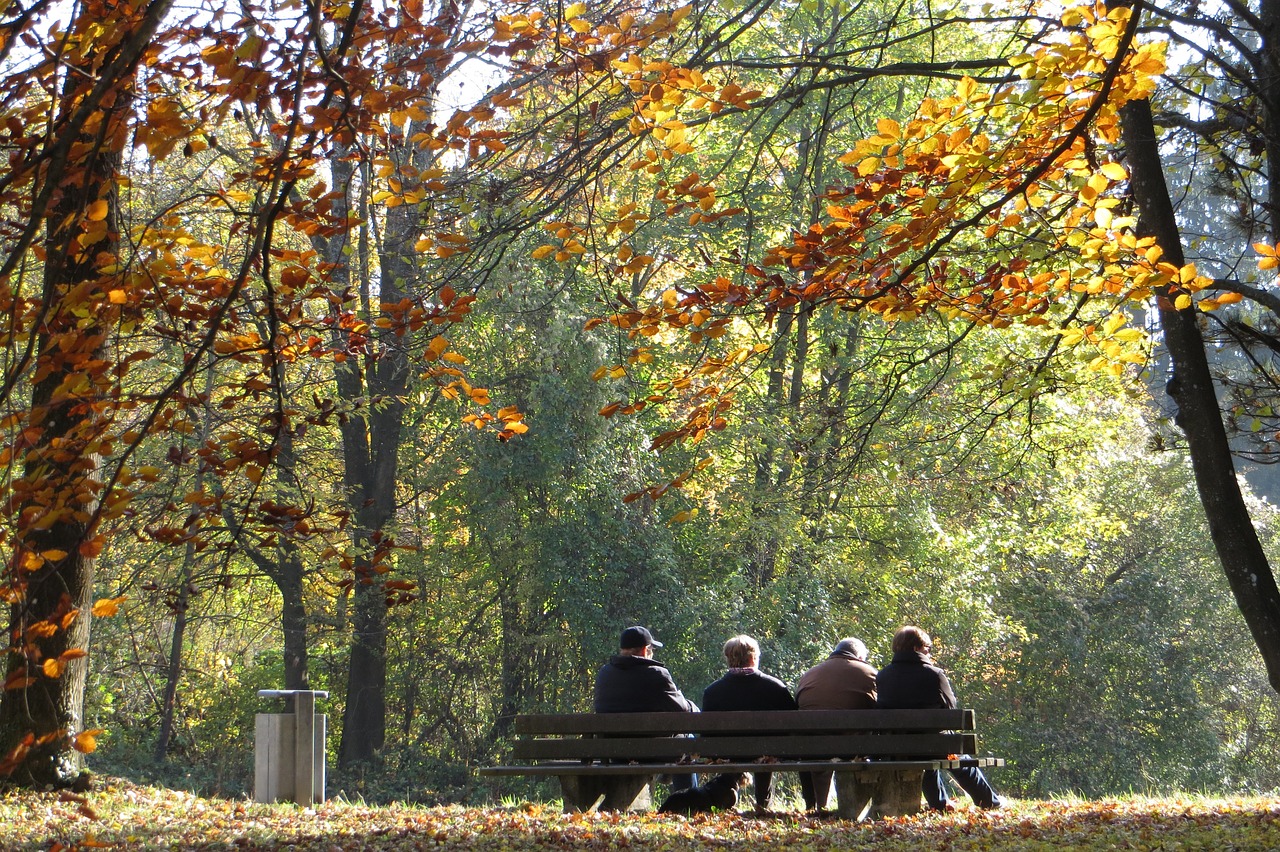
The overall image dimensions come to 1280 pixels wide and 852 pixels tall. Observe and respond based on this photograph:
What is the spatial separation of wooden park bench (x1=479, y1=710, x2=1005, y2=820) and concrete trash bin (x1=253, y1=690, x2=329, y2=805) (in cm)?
213

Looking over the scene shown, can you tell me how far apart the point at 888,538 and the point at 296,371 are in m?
8.67

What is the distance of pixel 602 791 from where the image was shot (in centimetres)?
699

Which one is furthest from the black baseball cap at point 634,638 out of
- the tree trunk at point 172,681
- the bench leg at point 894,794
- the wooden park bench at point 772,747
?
the tree trunk at point 172,681

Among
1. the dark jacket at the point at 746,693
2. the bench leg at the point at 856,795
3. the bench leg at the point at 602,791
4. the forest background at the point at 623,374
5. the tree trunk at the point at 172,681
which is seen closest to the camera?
the forest background at the point at 623,374

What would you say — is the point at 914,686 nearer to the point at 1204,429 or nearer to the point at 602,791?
the point at 602,791

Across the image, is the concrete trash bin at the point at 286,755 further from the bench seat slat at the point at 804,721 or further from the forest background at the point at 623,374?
the bench seat slat at the point at 804,721

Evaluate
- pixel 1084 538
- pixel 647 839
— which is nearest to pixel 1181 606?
pixel 1084 538

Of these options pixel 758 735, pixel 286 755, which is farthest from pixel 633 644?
pixel 286 755

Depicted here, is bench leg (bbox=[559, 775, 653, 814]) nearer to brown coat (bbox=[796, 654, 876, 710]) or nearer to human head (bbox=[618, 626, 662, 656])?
human head (bbox=[618, 626, 662, 656])

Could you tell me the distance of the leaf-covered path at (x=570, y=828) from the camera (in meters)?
5.50

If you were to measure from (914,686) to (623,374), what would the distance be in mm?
3468

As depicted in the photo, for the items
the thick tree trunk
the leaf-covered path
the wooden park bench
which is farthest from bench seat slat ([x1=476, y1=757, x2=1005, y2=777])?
the thick tree trunk

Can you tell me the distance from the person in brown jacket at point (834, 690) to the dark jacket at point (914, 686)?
0.39ft

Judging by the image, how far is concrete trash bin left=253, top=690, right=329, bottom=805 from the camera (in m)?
8.13
